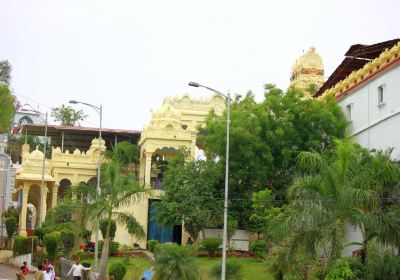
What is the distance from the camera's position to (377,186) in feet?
95.0

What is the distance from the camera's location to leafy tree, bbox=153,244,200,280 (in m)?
25.5

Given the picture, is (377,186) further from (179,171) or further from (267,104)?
(179,171)

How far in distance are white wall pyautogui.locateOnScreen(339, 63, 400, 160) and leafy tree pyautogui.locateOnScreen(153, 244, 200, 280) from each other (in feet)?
37.2

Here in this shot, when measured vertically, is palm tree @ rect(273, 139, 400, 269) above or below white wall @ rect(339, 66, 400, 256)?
below

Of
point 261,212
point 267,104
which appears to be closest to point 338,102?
point 267,104

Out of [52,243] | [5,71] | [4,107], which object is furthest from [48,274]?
[5,71]

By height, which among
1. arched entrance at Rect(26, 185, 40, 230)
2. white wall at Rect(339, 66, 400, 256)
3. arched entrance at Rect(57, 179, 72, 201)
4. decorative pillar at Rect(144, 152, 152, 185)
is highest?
white wall at Rect(339, 66, 400, 256)

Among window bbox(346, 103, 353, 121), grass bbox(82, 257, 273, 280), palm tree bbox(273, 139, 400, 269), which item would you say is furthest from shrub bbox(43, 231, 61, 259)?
window bbox(346, 103, 353, 121)

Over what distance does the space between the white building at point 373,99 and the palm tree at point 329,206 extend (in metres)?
3.45

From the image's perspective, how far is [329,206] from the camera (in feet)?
89.8

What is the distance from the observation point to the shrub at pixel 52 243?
39094 mm

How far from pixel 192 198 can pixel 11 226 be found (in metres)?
11.5

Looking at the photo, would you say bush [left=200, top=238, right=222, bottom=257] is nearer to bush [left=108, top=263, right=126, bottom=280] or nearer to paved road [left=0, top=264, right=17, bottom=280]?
bush [left=108, top=263, right=126, bottom=280]

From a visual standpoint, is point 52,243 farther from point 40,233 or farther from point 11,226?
point 11,226
